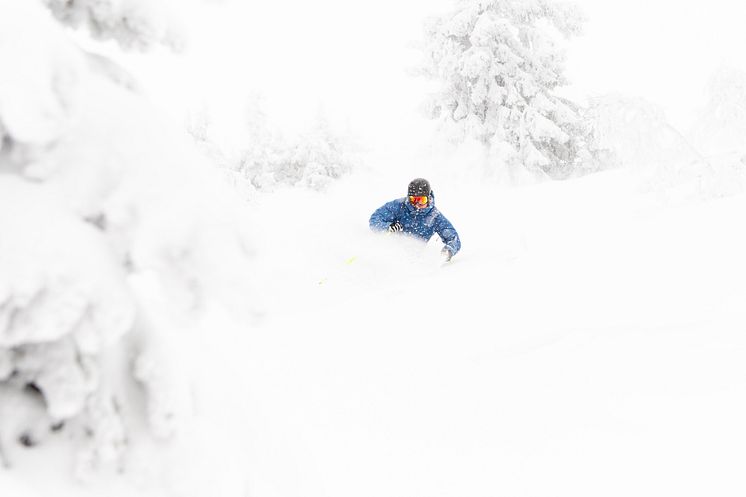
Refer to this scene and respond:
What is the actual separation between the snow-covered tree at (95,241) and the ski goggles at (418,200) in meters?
7.74

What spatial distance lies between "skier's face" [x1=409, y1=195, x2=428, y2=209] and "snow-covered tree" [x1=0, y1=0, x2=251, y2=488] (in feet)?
25.4

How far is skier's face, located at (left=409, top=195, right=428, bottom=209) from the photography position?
9.61 meters

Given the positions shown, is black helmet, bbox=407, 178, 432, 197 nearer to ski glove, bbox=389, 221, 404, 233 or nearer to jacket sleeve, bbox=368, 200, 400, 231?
jacket sleeve, bbox=368, 200, 400, 231

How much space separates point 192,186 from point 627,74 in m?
39.5

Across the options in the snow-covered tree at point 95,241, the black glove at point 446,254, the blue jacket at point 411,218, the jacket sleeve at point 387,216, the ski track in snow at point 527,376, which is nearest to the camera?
the snow-covered tree at point 95,241

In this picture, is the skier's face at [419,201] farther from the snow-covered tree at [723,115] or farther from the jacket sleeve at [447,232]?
the snow-covered tree at [723,115]

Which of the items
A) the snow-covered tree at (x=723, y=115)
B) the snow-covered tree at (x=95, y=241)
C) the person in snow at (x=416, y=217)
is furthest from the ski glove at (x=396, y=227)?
the snow-covered tree at (x=95, y=241)

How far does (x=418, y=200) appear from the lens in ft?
31.6

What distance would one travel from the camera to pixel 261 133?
2856 cm

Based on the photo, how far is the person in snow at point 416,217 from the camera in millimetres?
9625

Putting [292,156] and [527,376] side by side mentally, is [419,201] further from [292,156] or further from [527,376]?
[292,156]

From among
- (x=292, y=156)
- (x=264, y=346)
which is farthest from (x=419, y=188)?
(x=292, y=156)

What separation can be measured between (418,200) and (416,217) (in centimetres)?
40

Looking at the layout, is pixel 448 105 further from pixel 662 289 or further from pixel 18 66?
pixel 18 66
